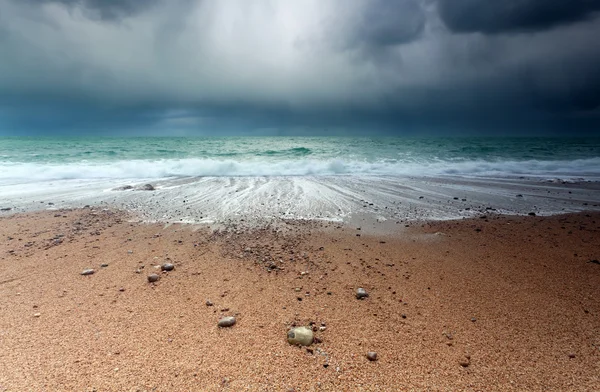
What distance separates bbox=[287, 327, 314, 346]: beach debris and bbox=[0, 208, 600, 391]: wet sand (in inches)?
3.0

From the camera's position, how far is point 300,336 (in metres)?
2.55

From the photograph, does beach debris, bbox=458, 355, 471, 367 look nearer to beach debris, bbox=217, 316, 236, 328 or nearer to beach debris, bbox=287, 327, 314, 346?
beach debris, bbox=287, 327, 314, 346

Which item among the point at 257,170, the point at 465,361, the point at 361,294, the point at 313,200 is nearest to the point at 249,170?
the point at 257,170

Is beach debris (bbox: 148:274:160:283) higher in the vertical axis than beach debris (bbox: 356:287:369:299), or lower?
lower

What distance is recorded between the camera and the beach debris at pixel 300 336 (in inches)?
99.4

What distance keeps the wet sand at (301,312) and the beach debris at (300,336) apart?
76mm

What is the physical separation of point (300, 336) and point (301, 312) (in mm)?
462

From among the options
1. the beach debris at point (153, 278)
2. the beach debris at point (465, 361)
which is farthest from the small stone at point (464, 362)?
the beach debris at point (153, 278)

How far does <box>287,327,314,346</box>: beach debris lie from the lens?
2.53 meters

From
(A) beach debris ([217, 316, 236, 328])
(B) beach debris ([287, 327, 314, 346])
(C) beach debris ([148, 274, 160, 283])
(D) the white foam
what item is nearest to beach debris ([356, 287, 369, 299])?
(B) beach debris ([287, 327, 314, 346])

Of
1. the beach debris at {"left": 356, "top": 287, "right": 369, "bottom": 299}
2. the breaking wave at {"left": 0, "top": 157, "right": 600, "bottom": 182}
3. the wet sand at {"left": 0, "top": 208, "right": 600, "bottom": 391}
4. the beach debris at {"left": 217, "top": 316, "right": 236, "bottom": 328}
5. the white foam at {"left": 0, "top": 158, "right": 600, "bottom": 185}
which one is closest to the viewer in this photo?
the wet sand at {"left": 0, "top": 208, "right": 600, "bottom": 391}

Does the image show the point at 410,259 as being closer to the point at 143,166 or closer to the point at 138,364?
the point at 138,364

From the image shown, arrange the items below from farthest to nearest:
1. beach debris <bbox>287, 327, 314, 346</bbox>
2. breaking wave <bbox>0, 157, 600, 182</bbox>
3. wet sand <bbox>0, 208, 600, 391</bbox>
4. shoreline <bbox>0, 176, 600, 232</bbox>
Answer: breaking wave <bbox>0, 157, 600, 182</bbox>, shoreline <bbox>0, 176, 600, 232</bbox>, beach debris <bbox>287, 327, 314, 346</bbox>, wet sand <bbox>0, 208, 600, 391</bbox>

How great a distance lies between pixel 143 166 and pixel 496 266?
17351mm
